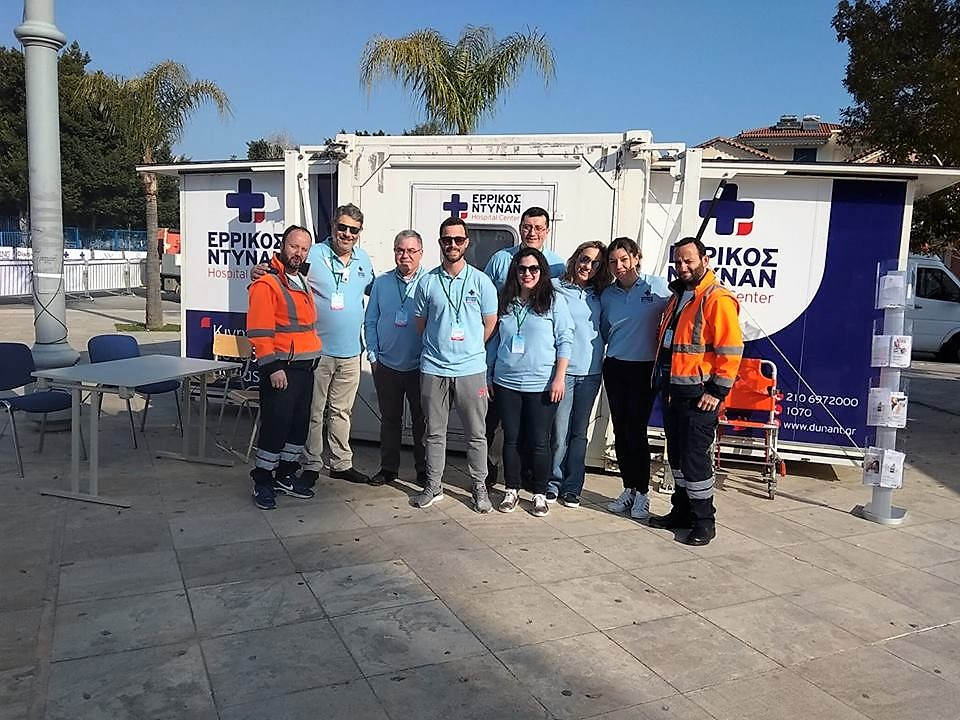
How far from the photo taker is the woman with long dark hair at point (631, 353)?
5.00 m

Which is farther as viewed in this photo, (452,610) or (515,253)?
(515,253)

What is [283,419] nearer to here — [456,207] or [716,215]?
[456,207]

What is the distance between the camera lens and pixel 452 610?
12.3ft

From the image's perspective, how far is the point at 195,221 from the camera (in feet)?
25.2

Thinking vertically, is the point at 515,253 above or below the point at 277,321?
above

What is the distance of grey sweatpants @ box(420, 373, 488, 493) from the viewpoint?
5.02m

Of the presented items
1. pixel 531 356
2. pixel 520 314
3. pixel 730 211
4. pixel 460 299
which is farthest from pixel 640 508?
pixel 730 211

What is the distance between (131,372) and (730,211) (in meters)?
4.57

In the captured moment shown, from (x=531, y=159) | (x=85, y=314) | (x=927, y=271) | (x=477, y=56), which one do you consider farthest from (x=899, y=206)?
(x=85, y=314)

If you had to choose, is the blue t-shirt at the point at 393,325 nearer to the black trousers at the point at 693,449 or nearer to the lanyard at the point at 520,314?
the lanyard at the point at 520,314

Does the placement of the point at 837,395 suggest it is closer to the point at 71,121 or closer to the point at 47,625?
the point at 47,625

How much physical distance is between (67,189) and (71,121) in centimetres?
339

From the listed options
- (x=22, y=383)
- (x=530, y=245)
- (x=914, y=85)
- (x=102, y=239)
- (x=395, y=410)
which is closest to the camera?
(x=530, y=245)

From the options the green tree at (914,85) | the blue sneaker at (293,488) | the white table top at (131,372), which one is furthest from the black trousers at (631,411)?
the green tree at (914,85)
